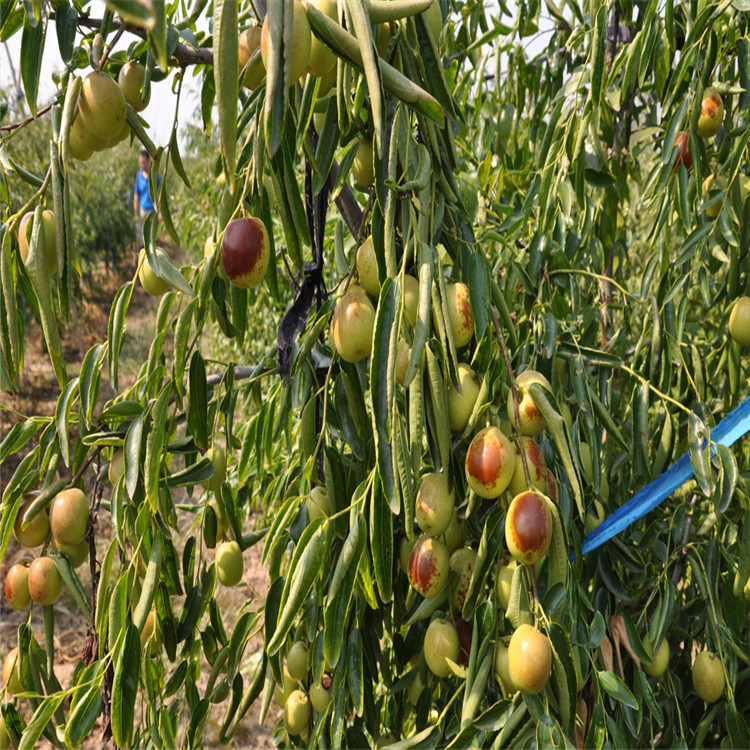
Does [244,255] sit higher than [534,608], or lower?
higher

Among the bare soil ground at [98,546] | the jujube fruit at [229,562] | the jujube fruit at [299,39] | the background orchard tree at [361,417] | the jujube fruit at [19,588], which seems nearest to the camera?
the jujube fruit at [299,39]

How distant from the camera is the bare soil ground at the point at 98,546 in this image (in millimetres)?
2412

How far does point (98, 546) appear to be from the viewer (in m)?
3.33

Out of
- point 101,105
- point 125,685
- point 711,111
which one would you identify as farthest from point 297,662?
point 711,111

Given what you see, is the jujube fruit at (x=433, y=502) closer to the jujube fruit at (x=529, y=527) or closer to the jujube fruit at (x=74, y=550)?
the jujube fruit at (x=529, y=527)

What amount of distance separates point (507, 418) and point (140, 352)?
5.57 metres

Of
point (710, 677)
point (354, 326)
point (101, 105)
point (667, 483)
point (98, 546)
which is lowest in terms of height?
point (98, 546)

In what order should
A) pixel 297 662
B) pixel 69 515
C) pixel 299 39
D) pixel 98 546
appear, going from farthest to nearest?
pixel 98 546, pixel 297 662, pixel 69 515, pixel 299 39

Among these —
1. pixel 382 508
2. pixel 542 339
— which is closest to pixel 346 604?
pixel 382 508

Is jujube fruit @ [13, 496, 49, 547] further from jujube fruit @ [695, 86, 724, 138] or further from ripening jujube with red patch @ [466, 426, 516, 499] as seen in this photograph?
jujube fruit @ [695, 86, 724, 138]

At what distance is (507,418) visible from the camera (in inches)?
29.4

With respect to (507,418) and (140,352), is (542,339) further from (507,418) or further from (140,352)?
(140,352)

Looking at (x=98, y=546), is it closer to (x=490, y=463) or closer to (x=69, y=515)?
(x=69, y=515)

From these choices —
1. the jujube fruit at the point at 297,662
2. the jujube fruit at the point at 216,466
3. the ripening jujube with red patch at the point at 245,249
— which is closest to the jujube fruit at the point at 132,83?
the ripening jujube with red patch at the point at 245,249
